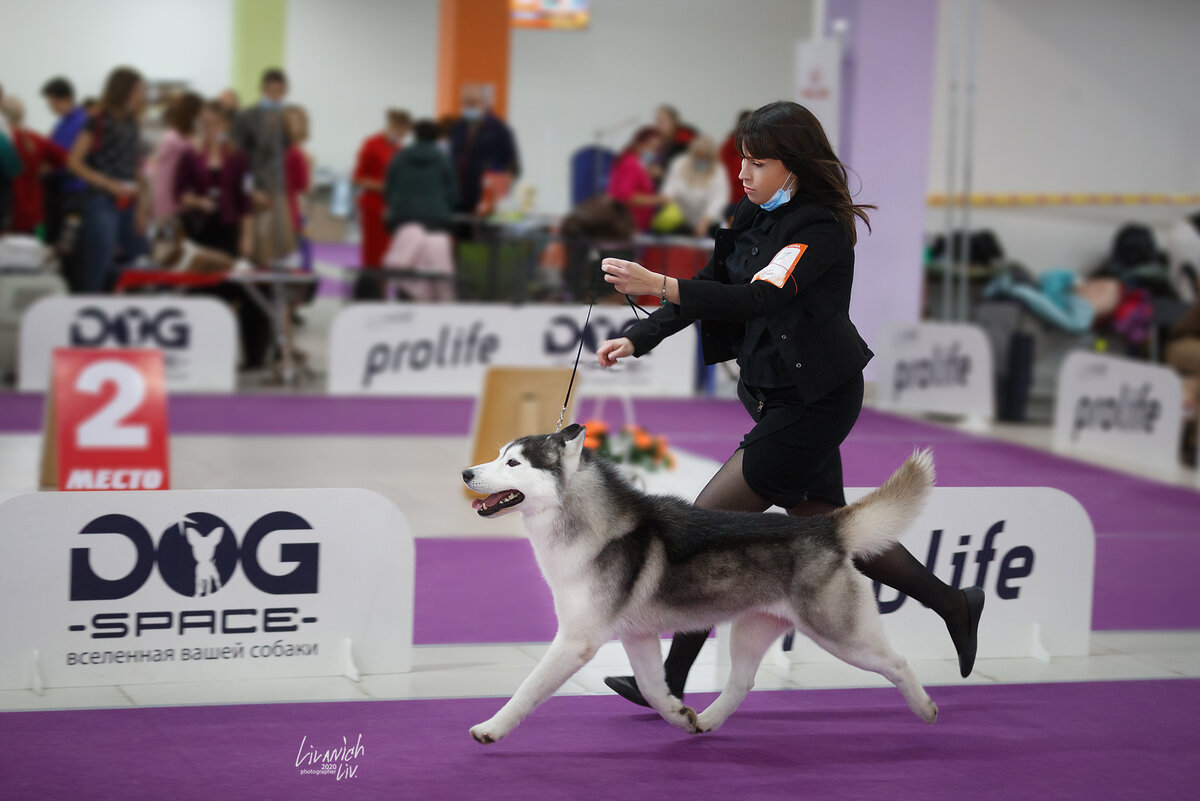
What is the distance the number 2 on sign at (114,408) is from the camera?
589 cm

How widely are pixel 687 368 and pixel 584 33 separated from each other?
41.2ft

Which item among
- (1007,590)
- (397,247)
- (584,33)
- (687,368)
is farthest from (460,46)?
(1007,590)

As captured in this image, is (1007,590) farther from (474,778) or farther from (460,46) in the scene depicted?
(460,46)

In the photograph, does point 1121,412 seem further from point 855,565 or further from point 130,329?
point 130,329

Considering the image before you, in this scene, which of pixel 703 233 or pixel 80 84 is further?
pixel 80 84

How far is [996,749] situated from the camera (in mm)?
3375

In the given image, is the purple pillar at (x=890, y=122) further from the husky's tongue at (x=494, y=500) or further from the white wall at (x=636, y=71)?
the white wall at (x=636, y=71)

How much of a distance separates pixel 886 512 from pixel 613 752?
849mm

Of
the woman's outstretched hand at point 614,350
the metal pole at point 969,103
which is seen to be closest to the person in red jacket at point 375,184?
the metal pole at point 969,103

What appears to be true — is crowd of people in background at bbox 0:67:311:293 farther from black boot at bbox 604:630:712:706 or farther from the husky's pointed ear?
the husky's pointed ear

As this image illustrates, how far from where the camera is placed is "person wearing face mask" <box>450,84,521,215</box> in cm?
1226

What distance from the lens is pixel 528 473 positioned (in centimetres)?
305

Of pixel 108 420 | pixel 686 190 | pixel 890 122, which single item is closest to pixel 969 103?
pixel 890 122

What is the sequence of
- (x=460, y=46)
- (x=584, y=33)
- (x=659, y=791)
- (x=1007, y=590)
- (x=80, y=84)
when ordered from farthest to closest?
(x=584, y=33), (x=80, y=84), (x=460, y=46), (x=1007, y=590), (x=659, y=791)
